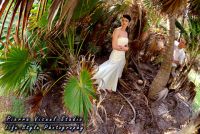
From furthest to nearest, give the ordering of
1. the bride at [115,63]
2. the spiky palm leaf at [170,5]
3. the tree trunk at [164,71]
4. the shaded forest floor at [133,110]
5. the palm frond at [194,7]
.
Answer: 1. the shaded forest floor at [133,110]
2. the tree trunk at [164,71]
3. the bride at [115,63]
4. the palm frond at [194,7]
5. the spiky palm leaf at [170,5]

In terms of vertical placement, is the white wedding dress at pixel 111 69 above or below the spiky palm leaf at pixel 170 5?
below

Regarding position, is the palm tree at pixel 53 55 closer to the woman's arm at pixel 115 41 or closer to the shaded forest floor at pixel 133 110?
the woman's arm at pixel 115 41

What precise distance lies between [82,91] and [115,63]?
3.96 ft

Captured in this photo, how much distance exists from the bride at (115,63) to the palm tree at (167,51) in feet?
2.12

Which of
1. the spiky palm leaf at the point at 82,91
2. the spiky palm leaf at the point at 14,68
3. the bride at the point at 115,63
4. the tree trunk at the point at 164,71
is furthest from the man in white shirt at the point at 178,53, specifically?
the spiky palm leaf at the point at 14,68

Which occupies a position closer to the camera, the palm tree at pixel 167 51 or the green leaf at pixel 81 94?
the green leaf at pixel 81 94

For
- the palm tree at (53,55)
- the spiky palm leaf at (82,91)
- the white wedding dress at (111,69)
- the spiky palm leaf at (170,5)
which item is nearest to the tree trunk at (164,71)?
the spiky palm leaf at (170,5)

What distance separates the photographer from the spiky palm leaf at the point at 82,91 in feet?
11.1

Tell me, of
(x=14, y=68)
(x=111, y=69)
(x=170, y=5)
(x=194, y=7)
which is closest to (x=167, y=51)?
(x=194, y=7)

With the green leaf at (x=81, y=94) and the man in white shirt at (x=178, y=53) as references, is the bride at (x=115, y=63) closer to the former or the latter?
the green leaf at (x=81, y=94)

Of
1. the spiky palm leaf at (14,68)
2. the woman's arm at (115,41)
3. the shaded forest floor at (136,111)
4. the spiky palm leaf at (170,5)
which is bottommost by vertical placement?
the shaded forest floor at (136,111)

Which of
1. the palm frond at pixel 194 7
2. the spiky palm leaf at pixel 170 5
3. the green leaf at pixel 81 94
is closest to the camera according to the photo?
the green leaf at pixel 81 94

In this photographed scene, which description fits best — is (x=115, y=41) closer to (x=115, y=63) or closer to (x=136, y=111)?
(x=115, y=63)

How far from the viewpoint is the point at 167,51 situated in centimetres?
457
